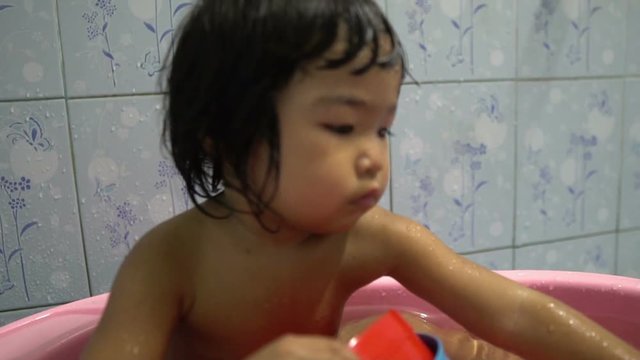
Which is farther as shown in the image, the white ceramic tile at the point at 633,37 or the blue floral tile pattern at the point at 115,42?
the white ceramic tile at the point at 633,37

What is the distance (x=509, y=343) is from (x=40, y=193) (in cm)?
70

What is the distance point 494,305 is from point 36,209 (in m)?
0.68

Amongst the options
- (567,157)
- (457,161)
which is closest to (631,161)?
(567,157)

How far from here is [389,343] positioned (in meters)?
0.42

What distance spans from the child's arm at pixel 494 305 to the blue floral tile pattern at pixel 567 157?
0.58m

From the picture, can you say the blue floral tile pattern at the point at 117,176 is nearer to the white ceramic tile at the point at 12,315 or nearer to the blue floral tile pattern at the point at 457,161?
the white ceramic tile at the point at 12,315

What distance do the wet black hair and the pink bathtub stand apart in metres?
0.36

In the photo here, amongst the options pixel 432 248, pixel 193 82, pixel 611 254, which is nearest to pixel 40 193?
pixel 193 82

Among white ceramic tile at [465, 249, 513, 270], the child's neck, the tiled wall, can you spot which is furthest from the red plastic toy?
white ceramic tile at [465, 249, 513, 270]

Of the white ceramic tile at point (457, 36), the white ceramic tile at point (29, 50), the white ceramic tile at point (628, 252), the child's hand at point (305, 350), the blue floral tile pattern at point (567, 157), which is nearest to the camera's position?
the child's hand at point (305, 350)

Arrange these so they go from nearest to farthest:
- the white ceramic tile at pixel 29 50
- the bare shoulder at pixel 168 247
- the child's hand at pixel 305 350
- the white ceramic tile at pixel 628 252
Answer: the child's hand at pixel 305 350, the bare shoulder at pixel 168 247, the white ceramic tile at pixel 29 50, the white ceramic tile at pixel 628 252


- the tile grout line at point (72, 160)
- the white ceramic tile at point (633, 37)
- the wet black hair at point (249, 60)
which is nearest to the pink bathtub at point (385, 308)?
the tile grout line at point (72, 160)

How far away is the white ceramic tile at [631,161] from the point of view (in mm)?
1154

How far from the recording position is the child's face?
422 mm
